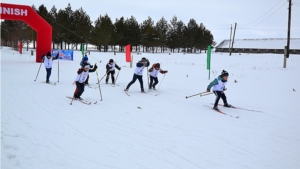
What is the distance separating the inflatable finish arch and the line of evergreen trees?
75.1 ft

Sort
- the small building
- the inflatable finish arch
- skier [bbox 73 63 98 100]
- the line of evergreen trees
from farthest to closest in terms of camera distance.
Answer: the small building → the line of evergreen trees → the inflatable finish arch → skier [bbox 73 63 98 100]

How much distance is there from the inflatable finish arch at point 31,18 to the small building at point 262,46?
46.5 metres

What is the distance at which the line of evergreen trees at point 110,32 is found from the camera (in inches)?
1955

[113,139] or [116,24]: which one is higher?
[116,24]

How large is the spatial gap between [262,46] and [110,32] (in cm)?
3730

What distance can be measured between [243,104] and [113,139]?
6129mm

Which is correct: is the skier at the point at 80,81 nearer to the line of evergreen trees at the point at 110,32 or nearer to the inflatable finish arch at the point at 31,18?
the inflatable finish arch at the point at 31,18

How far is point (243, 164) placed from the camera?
423cm

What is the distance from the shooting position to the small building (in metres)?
51.7

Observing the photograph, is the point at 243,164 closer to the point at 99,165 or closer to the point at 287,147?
the point at 287,147

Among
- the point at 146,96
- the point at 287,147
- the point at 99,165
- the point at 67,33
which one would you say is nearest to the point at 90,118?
the point at 99,165

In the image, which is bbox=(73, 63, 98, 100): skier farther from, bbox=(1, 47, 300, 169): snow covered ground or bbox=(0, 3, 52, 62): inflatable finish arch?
bbox=(0, 3, 52, 62): inflatable finish arch

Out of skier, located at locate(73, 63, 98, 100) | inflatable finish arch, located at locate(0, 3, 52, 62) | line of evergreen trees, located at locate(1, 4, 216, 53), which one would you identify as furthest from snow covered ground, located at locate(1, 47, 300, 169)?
line of evergreen trees, located at locate(1, 4, 216, 53)

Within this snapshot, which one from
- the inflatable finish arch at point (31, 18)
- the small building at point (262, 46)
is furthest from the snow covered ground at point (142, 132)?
the small building at point (262, 46)
